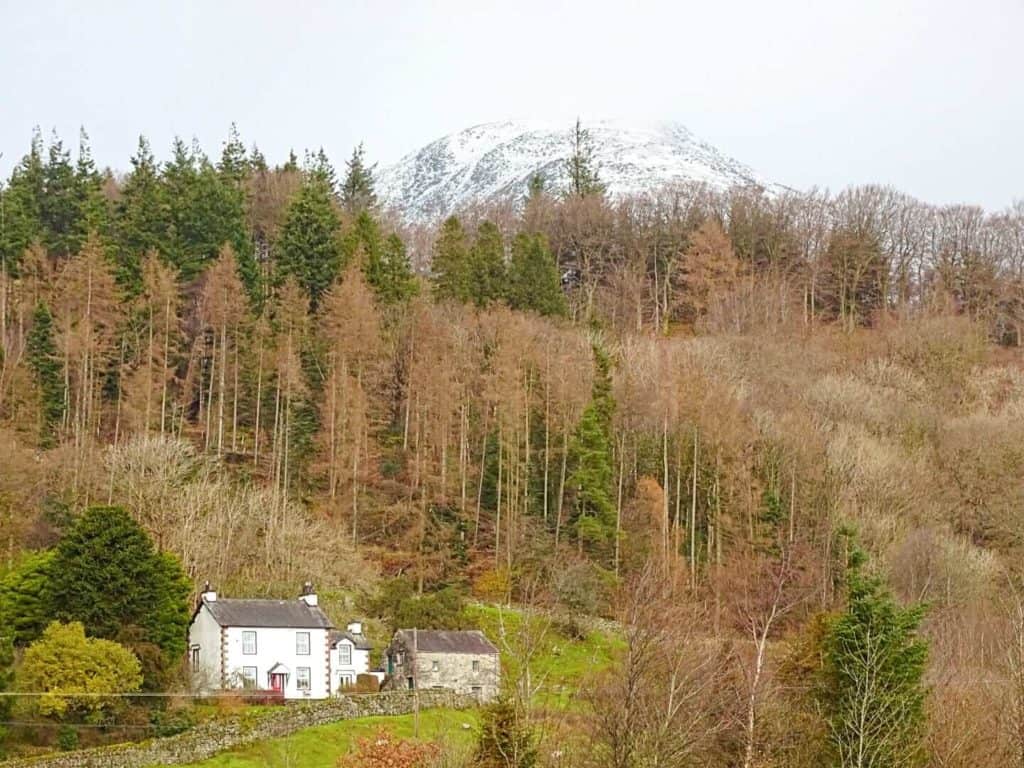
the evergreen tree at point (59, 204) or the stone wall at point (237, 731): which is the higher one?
the evergreen tree at point (59, 204)

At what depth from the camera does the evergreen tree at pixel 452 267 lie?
3177 inches

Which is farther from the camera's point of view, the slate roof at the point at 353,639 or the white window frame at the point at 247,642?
the slate roof at the point at 353,639

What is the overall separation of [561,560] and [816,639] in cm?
2255

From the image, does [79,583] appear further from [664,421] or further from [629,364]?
[629,364]

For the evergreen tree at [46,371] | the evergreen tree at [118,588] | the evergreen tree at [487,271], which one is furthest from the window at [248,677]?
the evergreen tree at [487,271]

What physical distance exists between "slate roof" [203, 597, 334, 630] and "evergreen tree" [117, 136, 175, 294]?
27.0 m

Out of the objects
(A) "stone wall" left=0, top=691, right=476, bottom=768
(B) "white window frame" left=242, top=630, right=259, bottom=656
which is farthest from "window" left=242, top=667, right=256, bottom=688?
(A) "stone wall" left=0, top=691, right=476, bottom=768

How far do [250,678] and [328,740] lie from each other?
25.8 feet

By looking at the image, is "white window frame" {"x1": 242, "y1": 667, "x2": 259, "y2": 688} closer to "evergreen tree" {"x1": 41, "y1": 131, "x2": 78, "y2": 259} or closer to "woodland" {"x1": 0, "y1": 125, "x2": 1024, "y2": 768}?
"woodland" {"x1": 0, "y1": 125, "x2": 1024, "y2": 768}

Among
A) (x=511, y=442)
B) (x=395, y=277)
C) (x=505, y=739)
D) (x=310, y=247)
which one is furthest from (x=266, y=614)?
(x=310, y=247)

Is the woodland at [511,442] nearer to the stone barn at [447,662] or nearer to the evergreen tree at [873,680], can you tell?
the evergreen tree at [873,680]

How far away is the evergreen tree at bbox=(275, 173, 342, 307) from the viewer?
78625mm

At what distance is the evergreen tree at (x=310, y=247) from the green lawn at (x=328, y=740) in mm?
36282

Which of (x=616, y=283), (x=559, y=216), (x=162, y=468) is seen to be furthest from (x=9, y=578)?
(x=559, y=216)
